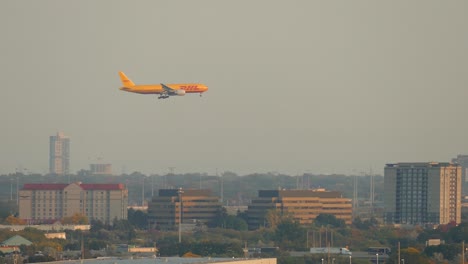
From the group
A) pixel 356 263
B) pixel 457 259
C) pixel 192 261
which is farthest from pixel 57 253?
pixel 192 261

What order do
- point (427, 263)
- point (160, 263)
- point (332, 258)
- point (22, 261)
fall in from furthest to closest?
point (332, 258) < point (427, 263) < point (22, 261) < point (160, 263)

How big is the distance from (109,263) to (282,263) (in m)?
66.8

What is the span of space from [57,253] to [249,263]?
71148mm

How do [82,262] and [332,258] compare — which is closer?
[82,262]

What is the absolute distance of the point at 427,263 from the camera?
17625cm

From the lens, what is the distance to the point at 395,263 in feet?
561

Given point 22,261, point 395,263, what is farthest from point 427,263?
point 22,261

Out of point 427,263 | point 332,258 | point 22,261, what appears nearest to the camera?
point 22,261

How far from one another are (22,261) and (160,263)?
43208 millimetres

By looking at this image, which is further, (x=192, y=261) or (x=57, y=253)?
(x=57, y=253)

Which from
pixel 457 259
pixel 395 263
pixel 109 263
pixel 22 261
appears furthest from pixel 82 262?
pixel 457 259

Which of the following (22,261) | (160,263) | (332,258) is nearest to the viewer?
(160,263)

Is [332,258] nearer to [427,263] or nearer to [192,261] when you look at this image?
[427,263]

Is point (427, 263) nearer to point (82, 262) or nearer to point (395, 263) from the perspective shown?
point (395, 263)
